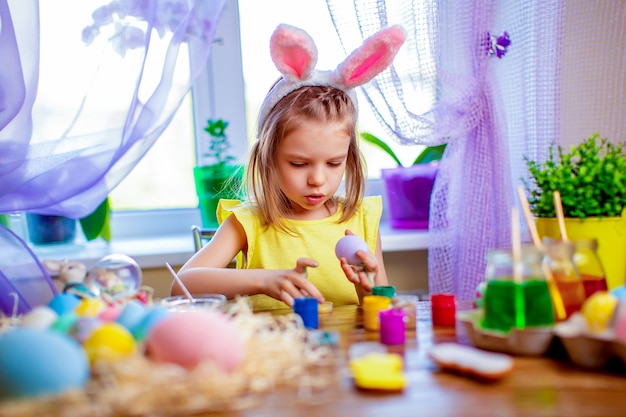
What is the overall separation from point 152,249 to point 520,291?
1365mm

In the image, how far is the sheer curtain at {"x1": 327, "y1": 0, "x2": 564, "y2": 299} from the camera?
174 centimetres

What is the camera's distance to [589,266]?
35.1 inches

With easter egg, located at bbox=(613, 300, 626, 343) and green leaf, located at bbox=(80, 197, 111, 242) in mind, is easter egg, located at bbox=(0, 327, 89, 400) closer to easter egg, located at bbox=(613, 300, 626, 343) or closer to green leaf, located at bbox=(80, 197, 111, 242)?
easter egg, located at bbox=(613, 300, 626, 343)

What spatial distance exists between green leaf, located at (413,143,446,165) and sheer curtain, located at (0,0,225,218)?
0.75m

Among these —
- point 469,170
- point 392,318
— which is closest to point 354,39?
point 469,170

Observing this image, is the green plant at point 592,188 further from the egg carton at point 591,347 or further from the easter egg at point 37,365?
the easter egg at point 37,365

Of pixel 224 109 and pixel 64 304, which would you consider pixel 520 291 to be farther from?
pixel 224 109

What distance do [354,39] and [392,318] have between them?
3.40 feet

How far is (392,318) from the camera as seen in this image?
0.91 meters

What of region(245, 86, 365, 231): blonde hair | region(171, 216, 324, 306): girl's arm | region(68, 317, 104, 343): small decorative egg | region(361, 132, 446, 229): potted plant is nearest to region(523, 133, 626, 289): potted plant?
region(171, 216, 324, 306): girl's arm

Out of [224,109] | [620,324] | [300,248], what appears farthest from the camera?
[224,109]

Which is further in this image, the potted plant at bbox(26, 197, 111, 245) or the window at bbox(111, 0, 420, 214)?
the window at bbox(111, 0, 420, 214)

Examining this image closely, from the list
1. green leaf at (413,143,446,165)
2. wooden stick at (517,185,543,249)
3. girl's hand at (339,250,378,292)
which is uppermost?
green leaf at (413,143,446,165)

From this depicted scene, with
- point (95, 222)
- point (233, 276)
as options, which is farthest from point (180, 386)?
point (95, 222)
